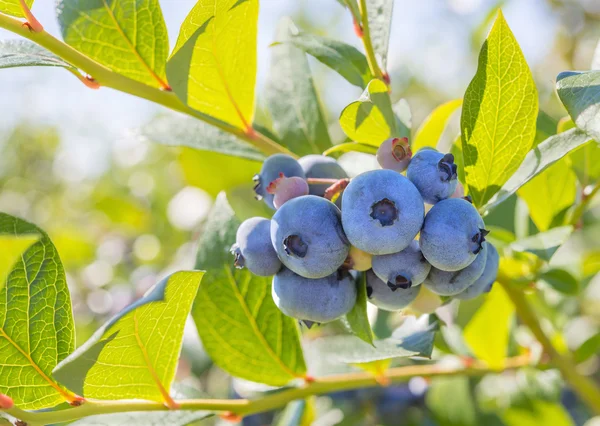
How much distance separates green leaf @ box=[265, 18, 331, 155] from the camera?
140 cm

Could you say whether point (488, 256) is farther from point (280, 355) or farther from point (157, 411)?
point (157, 411)

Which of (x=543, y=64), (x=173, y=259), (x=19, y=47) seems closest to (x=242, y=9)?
(x=19, y=47)

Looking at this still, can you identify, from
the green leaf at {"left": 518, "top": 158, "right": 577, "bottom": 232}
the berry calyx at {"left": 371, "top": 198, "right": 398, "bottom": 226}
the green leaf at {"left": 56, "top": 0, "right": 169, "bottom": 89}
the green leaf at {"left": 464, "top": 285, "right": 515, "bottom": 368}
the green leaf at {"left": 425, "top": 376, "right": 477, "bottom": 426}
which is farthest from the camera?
the green leaf at {"left": 425, "top": 376, "right": 477, "bottom": 426}

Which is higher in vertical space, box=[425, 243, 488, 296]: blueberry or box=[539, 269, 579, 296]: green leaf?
box=[425, 243, 488, 296]: blueberry

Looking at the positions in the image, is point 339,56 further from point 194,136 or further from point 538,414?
point 538,414

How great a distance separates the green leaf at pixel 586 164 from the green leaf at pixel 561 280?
0.22 meters

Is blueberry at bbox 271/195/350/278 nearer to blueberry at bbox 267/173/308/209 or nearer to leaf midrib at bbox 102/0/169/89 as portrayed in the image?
blueberry at bbox 267/173/308/209

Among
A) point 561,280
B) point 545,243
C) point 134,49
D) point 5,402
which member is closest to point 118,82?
point 134,49

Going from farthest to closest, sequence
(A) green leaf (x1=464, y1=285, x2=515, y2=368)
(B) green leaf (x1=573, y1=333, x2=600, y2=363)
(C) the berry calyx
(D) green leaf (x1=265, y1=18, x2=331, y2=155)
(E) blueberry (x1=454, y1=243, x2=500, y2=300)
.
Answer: (A) green leaf (x1=464, y1=285, x2=515, y2=368) → (B) green leaf (x1=573, y1=333, x2=600, y2=363) → (D) green leaf (x1=265, y1=18, x2=331, y2=155) → (E) blueberry (x1=454, y1=243, x2=500, y2=300) → (C) the berry calyx

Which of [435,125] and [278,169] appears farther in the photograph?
[435,125]

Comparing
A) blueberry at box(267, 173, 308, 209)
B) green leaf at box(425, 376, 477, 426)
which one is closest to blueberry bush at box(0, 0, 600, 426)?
blueberry at box(267, 173, 308, 209)

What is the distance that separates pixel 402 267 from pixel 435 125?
577mm

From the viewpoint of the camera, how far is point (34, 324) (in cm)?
98

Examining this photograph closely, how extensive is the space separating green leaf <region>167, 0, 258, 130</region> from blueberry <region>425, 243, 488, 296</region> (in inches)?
21.0
